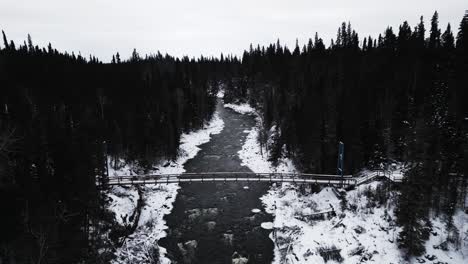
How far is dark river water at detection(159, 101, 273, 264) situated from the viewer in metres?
23.4

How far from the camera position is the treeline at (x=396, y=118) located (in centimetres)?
2364

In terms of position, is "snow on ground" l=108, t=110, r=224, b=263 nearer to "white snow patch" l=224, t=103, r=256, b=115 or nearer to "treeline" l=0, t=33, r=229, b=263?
→ "treeline" l=0, t=33, r=229, b=263

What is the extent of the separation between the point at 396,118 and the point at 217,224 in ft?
102

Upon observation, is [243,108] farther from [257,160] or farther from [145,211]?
[145,211]

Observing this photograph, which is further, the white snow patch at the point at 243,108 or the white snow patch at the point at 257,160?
the white snow patch at the point at 243,108

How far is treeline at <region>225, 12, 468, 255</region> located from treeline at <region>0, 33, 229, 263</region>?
A: 2360 centimetres

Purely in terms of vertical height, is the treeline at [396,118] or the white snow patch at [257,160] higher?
the treeline at [396,118]

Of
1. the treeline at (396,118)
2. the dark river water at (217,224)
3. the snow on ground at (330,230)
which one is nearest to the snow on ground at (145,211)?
the dark river water at (217,224)

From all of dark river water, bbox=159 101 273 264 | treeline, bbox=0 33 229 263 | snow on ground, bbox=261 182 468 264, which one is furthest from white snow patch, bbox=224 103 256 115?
snow on ground, bbox=261 182 468 264

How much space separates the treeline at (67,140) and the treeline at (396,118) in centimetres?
2360

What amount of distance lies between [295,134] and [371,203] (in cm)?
1829

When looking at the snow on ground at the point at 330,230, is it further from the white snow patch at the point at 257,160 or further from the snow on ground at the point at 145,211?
the snow on ground at the point at 145,211

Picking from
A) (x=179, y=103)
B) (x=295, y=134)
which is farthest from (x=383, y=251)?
(x=179, y=103)

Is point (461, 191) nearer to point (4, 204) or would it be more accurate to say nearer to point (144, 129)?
point (4, 204)
